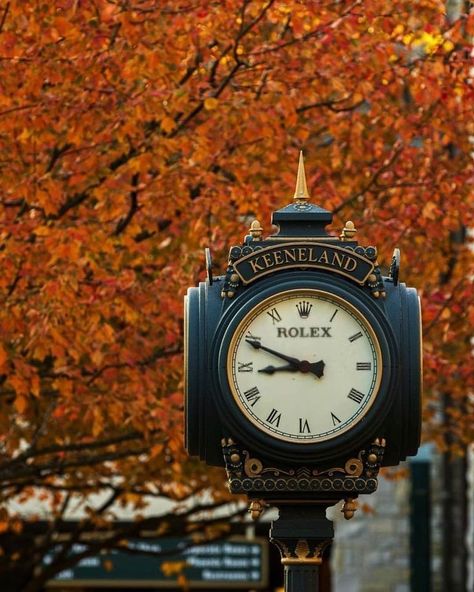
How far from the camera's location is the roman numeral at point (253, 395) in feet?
20.9

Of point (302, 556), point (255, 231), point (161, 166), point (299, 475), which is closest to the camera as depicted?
point (299, 475)

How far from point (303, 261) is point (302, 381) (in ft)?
1.40

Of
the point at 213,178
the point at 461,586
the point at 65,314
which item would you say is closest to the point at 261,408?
the point at 65,314

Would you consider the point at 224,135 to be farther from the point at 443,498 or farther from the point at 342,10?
the point at 443,498

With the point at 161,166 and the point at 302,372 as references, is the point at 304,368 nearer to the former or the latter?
the point at 302,372

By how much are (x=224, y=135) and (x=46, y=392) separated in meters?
2.15

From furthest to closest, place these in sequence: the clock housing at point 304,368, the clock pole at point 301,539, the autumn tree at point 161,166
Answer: the autumn tree at point 161,166, the clock pole at point 301,539, the clock housing at point 304,368

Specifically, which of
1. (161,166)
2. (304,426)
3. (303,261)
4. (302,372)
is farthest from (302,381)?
(161,166)

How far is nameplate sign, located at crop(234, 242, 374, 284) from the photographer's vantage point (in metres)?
6.46

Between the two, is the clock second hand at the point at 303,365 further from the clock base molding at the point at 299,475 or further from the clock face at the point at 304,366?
the clock base molding at the point at 299,475

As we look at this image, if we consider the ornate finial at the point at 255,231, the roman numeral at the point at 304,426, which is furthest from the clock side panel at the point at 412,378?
the ornate finial at the point at 255,231

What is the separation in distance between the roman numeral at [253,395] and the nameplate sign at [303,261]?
1.26 ft

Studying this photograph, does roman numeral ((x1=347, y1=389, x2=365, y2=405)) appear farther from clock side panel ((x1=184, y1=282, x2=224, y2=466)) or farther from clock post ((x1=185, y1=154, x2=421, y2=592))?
clock side panel ((x1=184, y1=282, x2=224, y2=466))

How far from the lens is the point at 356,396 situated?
20.9ft
